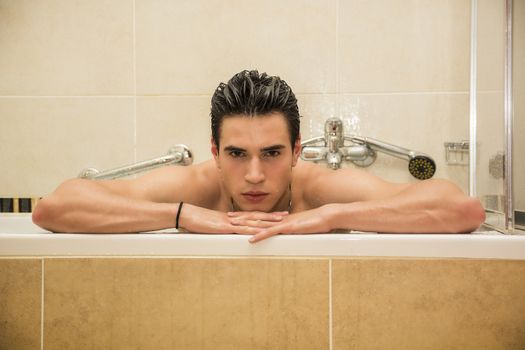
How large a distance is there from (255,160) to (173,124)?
0.76 m

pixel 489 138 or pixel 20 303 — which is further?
pixel 489 138

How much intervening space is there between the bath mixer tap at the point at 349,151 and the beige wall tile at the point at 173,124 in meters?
0.43

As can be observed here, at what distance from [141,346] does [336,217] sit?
458 millimetres

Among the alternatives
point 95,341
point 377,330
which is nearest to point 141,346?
point 95,341

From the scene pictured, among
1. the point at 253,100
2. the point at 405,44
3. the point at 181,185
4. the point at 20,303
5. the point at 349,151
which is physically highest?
the point at 405,44

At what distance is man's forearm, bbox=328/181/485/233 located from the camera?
0.94 meters

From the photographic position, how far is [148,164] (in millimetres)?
1624

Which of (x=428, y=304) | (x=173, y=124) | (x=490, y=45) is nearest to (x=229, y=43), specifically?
(x=173, y=124)

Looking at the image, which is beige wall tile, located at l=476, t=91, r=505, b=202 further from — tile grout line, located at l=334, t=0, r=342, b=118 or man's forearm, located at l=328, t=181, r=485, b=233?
tile grout line, located at l=334, t=0, r=342, b=118

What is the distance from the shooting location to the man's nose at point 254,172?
1.13m

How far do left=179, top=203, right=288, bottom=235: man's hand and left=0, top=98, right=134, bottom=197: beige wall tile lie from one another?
92cm

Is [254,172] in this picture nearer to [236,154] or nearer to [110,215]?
[236,154]

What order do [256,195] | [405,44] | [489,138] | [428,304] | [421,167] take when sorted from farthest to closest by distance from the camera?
[405,44]
[421,167]
[489,138]
[256,195]
[428,304]

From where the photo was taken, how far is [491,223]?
1.13m
